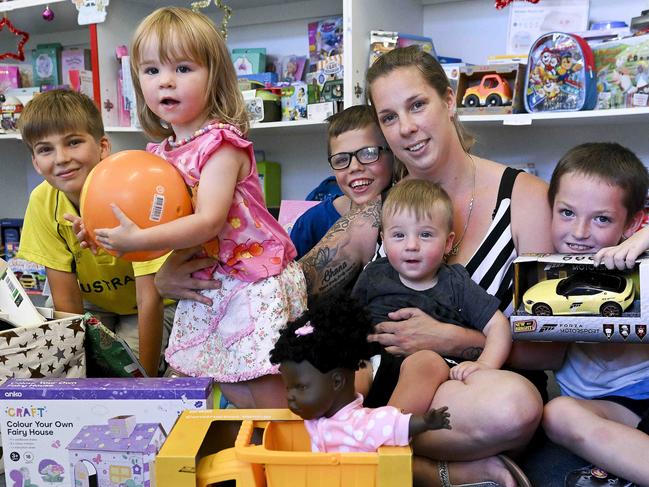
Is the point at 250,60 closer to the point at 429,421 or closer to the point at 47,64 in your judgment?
the point at 47,64

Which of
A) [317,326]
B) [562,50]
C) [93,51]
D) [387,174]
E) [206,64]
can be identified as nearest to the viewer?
[317,326]

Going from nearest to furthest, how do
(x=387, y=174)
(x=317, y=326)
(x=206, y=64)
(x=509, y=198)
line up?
(x=317, y=326) < (x=206, y=64) < (x=509, y=198) < (x=387, y=174)

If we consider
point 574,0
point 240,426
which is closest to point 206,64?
point 240,426

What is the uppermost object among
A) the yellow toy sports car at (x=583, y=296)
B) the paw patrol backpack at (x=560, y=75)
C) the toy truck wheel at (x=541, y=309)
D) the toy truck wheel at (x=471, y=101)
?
the paw patrol backpack at (x=560, y=75)

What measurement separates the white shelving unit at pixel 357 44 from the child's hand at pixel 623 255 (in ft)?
2.74

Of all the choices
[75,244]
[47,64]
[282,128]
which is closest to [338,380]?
[75,244]

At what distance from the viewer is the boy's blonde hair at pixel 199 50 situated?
1253 millimetres

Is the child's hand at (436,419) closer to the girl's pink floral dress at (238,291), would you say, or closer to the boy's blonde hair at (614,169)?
the girl's pink floral dress at (238,291)

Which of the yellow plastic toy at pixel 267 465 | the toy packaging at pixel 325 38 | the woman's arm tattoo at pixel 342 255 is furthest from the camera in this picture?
the toy packaging at pixel 325 38

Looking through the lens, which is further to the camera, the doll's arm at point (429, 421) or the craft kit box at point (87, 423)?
the craft kit box at point (87, 423)

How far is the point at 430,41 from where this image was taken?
2.25 m

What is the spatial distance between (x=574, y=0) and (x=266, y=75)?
1.17 meters

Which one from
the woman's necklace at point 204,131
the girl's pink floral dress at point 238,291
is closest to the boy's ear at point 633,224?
the girl's pink floral dress at point 238,291

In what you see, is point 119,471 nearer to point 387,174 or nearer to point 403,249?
point 403,249
